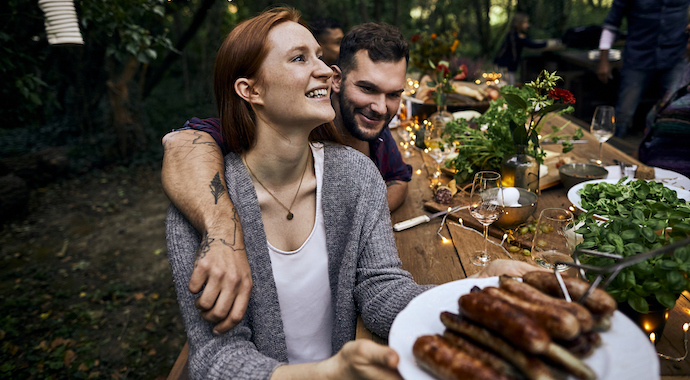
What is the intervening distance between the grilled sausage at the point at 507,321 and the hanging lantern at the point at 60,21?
10.5 feet

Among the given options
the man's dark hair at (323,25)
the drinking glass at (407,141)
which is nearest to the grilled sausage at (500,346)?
the drinking glass at (407,141)

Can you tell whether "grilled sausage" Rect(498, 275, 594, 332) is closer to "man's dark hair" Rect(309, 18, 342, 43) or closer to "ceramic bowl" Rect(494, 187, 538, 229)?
"ceramic bowl" Rect(494, 187, 538, 229)

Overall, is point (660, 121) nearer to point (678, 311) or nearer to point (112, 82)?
point (678, 311)

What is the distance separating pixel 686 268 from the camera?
930 millimetres

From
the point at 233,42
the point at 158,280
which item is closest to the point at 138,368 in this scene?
the point at 158,280

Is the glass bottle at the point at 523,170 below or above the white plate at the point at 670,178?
above

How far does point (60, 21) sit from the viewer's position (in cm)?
277

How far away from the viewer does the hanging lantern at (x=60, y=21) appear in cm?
272

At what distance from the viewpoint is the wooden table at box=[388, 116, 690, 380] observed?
113cm

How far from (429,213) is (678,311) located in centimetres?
109

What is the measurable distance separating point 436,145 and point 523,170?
0.84 meters

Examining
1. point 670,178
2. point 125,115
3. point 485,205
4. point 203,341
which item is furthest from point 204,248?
point 125,115

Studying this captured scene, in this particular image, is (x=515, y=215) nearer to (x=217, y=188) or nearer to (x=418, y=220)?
(x=418, y=220)

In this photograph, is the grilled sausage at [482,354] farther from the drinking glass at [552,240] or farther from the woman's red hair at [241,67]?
the woman's red hair at [241,67]
